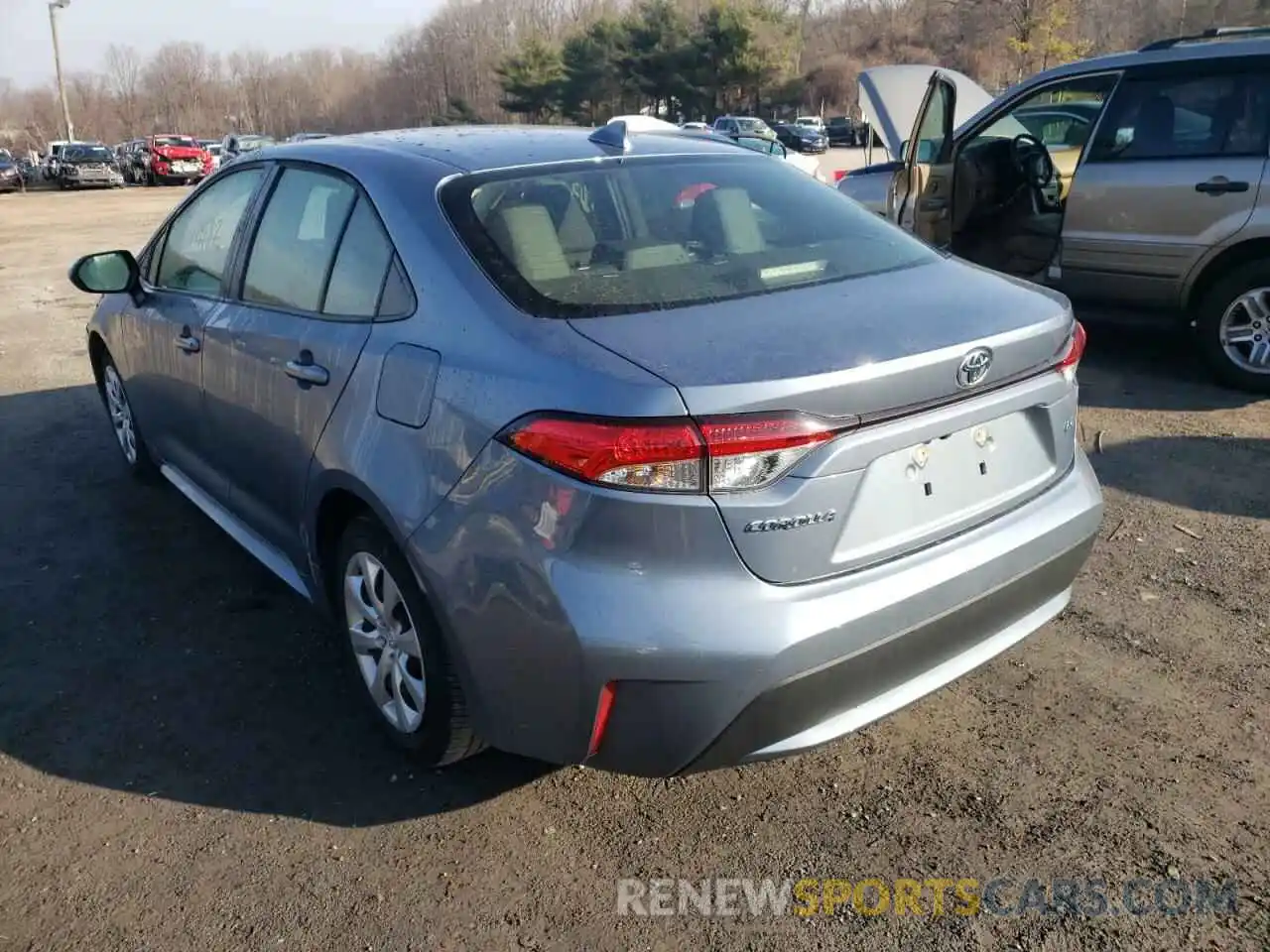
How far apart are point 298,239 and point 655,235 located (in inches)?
47.3

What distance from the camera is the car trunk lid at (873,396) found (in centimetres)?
222

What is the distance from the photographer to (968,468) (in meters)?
2.55

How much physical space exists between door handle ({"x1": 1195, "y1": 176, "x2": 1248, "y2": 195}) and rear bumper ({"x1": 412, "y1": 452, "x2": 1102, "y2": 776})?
421 cm

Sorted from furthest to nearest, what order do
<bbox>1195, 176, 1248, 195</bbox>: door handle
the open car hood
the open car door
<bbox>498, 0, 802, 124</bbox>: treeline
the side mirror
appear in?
<bbox>498, 0, 802, 124</bbox>: treeline
the open car hood
the open car door
<bbox>1195, 176, 1248, 195</bbox>: door handle
the side mirror

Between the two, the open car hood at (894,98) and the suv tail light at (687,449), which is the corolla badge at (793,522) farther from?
the open car hood at (894,98)

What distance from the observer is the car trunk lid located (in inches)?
87.6

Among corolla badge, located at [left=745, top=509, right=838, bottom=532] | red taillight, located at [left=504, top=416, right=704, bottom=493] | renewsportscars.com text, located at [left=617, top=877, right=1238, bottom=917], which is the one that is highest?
red taillight, located at [left=504, top=416, right=704, bottom=493]

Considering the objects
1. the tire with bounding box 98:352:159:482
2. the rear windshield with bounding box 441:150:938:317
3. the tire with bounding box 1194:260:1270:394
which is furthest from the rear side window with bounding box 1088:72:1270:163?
the tire with bounding box 98:352:159:482

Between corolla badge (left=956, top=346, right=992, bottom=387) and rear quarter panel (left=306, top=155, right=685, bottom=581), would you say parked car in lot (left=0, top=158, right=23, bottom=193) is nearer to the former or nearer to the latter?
rear quarter panel (left=306, top=155, right=685, bottom=581)

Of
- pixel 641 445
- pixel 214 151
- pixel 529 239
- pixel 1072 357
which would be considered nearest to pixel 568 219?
pixel 529 239

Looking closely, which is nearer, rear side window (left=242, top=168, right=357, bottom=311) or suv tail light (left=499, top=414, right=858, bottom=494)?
suv tail light (left=499, top=414, right=858, bottom=494)

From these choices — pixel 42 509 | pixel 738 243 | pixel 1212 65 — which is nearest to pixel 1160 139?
pixel 1212 65

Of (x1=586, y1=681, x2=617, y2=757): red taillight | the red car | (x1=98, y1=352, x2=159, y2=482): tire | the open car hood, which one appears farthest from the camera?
the red car

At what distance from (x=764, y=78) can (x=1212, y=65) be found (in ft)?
183
